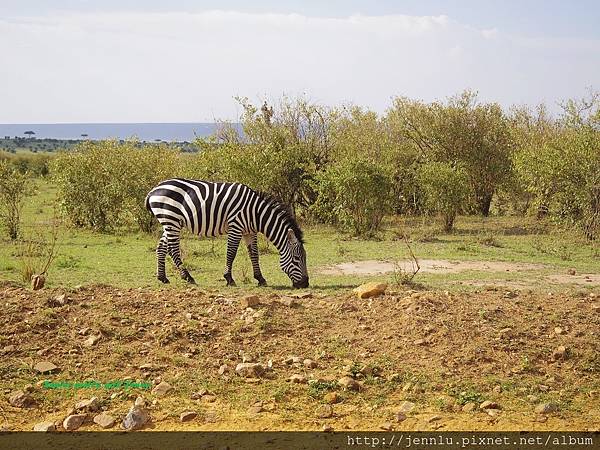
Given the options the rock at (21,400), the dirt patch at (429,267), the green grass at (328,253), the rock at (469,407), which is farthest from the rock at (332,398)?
the dirt patch at (429,267)

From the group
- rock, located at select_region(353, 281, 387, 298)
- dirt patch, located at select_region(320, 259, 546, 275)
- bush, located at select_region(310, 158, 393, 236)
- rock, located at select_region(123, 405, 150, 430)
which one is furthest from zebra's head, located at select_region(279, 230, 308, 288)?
bush, located at select_region(310, 158, 393, 236)

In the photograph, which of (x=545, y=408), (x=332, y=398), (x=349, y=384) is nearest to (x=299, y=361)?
(x=349, y=384)

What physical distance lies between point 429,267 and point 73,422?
9577mm

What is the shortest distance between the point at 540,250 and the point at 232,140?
13.0 metres

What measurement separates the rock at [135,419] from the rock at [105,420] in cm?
11

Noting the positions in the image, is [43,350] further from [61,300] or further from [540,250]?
[540,250]

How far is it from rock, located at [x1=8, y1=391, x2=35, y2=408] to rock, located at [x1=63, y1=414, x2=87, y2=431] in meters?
0.61

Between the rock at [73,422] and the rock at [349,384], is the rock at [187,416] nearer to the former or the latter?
the rock at [73,422]

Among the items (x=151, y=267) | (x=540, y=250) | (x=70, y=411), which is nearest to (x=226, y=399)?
(x=70, y=411)

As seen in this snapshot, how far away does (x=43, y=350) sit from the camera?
716 centimetres

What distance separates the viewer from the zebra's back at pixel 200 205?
1207cm

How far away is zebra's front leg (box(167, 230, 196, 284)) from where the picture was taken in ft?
39.4

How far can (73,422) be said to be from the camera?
5762 mm

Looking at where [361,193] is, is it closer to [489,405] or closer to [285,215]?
[285,215]
